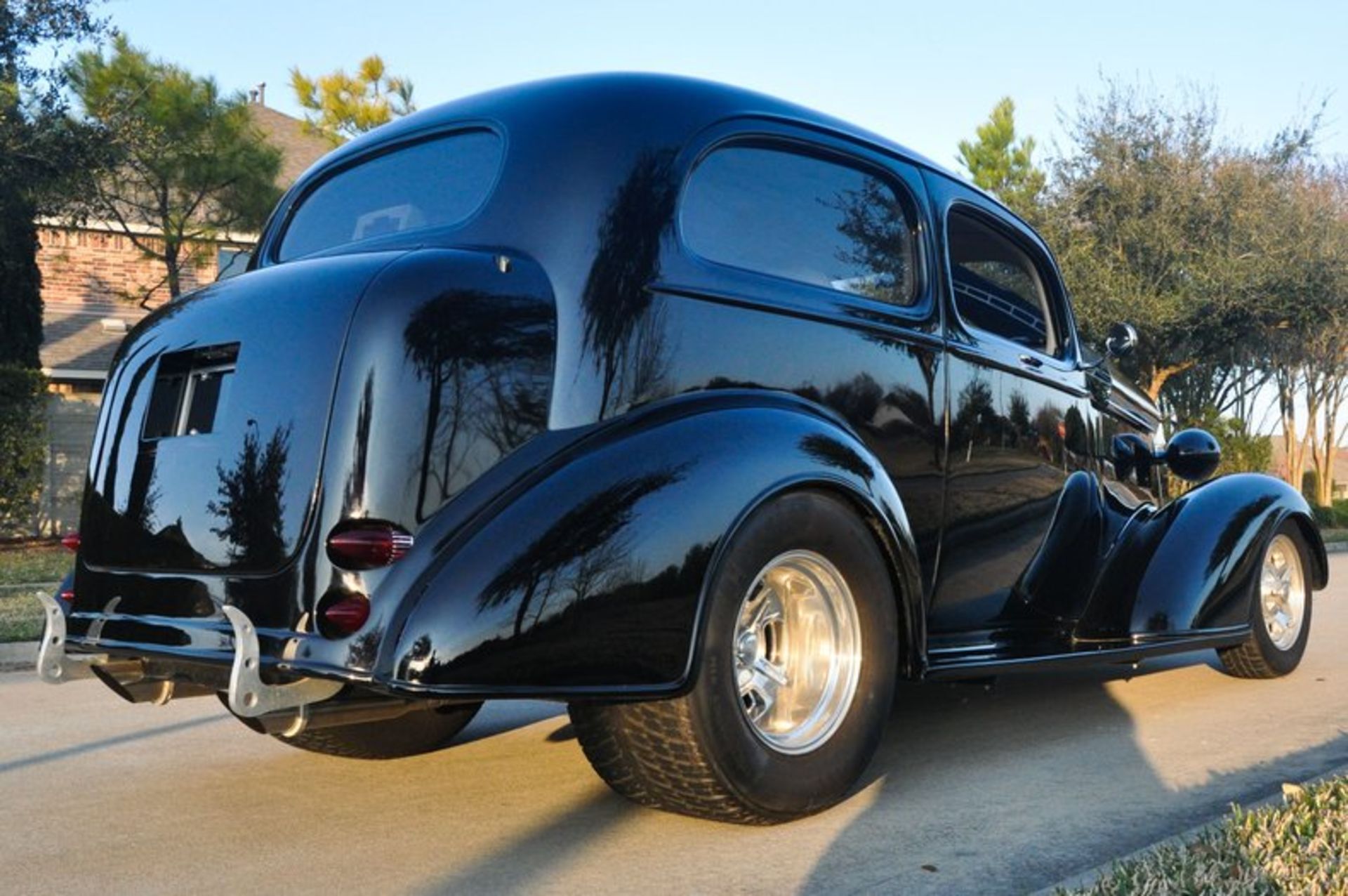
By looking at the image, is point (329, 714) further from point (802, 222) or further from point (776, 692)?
point (802, 222)

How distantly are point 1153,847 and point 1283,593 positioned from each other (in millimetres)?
3482

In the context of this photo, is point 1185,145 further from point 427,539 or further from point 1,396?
point 427,539

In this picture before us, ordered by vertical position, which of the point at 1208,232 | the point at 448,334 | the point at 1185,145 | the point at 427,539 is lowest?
the point at 427,539

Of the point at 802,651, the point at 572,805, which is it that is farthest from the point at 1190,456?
the point at 572,805

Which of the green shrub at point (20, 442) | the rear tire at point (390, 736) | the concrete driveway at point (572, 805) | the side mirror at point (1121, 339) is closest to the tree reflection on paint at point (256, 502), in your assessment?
the concrete driveway at point (572, 805)

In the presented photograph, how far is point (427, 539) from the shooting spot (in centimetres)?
313

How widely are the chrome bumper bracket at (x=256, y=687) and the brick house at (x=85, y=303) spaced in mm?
14246

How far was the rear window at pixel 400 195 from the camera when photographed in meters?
3.93

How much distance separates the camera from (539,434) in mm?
3334

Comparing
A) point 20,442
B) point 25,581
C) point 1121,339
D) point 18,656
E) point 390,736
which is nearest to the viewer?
point 390,736

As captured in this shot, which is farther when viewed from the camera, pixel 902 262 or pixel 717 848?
pixel 902 262

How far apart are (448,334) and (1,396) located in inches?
533

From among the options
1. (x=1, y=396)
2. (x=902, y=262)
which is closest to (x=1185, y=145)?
(x=1, y=396)

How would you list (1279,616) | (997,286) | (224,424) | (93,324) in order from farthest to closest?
1. (93,324)
2. (1279,616)
3. (997,286)
4. (224,424)
